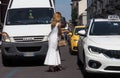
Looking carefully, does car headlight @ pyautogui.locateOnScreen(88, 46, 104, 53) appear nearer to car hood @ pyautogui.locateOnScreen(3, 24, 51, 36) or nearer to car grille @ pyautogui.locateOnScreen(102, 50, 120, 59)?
car grille @ pyautogui.locateOnScreen(102, 50, 120, 59)

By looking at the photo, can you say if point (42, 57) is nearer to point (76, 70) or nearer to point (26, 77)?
point (76, 70)

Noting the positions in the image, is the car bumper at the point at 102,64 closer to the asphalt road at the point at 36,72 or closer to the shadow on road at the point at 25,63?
the asphalt road at the point at 36,72

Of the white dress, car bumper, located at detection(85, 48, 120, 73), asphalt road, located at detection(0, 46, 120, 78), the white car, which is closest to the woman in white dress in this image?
the white dress

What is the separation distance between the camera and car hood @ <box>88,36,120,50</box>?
1137cm

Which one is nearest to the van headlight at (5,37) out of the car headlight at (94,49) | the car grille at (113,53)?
the car headlight at (94,49)

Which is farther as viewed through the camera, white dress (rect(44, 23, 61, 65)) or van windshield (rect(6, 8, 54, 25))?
van windshield (rect(6, 8, 54, 25))

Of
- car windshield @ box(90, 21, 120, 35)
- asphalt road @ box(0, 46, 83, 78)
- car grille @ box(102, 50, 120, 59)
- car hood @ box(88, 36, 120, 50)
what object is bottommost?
asphalt road @ box(0, 46, 83, 78)

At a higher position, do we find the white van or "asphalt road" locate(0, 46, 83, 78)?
the white van

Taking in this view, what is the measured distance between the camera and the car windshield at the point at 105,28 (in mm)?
12859

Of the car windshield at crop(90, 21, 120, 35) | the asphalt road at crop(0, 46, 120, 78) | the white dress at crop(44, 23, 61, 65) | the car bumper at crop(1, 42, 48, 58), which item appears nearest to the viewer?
the asphalt road at crop(0, 46, 120, 78)

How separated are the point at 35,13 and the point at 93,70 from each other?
5.89m

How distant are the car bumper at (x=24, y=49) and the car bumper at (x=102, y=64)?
417 cm

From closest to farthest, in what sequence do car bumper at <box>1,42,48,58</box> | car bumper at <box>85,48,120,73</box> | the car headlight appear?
car bumper at <box>85,48,120,73</box>, the car headlight, car bumper at <box>1,42,48,58</box>

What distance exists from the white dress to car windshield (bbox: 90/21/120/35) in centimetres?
147
